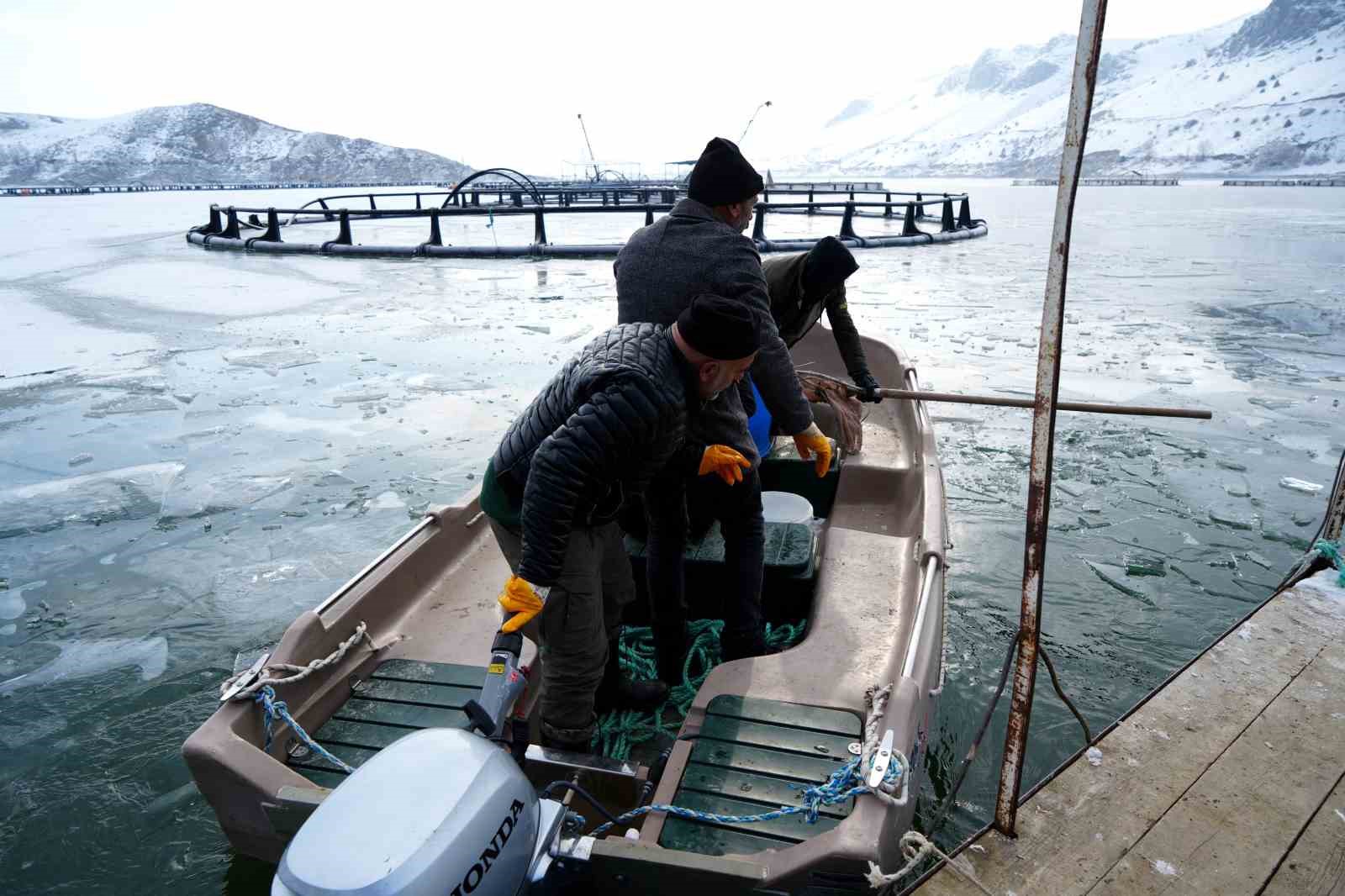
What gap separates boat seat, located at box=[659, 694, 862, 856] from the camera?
7.02 ft

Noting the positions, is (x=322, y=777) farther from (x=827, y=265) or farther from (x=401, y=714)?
(x=827, y=265)

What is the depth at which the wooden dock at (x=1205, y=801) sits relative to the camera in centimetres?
214

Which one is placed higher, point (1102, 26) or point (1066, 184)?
point (1102, 26)

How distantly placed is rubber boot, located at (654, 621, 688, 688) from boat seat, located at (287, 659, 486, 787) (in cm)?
69

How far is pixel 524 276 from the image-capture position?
58.3 feet

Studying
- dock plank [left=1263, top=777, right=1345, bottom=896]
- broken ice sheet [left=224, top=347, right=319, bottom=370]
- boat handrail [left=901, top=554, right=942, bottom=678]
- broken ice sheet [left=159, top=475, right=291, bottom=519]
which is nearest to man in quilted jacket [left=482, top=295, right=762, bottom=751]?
boat handrail [left=901, top=554, right=942, bottom=678]

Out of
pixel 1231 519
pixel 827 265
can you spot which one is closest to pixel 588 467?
pixel 827 265

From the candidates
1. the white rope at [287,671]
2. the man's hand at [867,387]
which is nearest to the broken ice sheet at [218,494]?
the white rope at [287,671]

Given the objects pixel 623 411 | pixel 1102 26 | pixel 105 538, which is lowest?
pixel 105 538

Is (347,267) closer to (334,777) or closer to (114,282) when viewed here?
(114,282)

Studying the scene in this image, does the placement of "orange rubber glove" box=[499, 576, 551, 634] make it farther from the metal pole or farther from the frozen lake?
the frozen lake

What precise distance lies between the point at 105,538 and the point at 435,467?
219 centimetres

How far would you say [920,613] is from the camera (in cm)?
277

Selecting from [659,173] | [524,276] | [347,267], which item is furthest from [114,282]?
[659,173]
